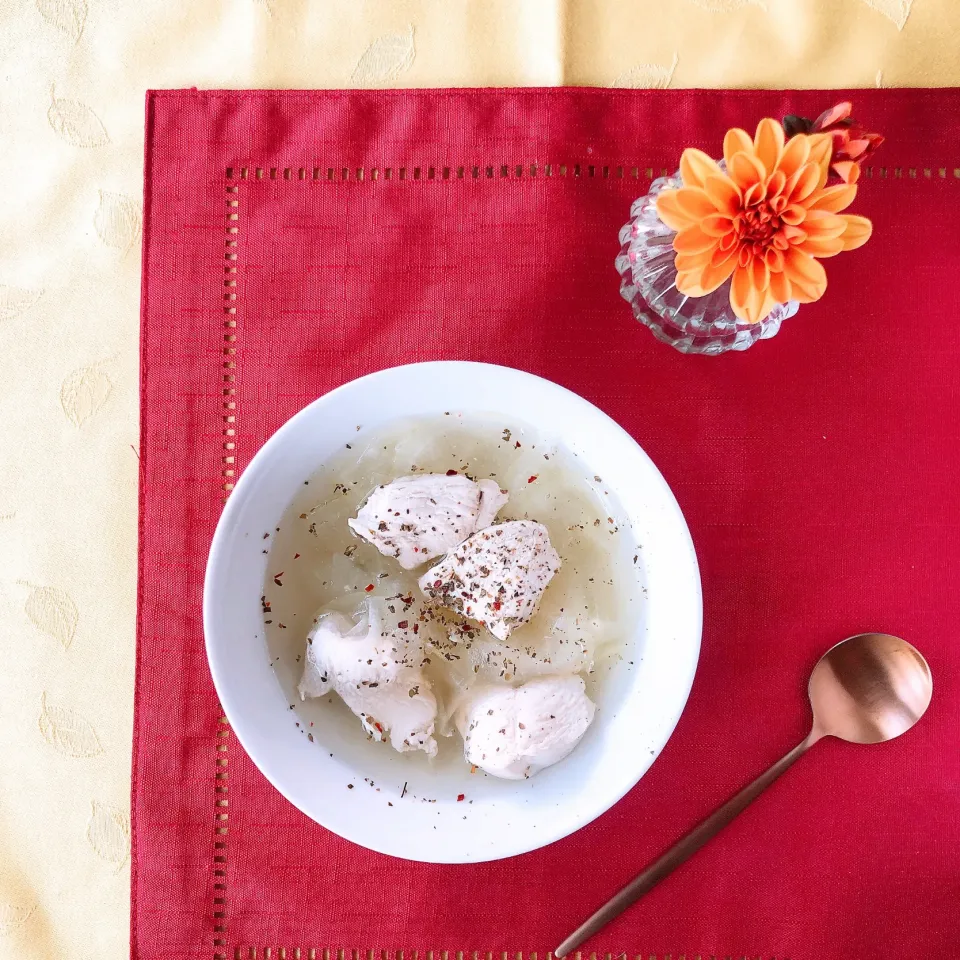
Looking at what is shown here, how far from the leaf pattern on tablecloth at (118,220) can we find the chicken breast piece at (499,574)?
1.74ft

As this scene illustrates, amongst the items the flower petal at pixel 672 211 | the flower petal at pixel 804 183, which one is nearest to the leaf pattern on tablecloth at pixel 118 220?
the flower petal at pixel 672 211

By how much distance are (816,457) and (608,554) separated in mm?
262

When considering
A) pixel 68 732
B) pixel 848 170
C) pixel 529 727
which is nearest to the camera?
pixel 848 170

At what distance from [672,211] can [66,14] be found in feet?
2.52

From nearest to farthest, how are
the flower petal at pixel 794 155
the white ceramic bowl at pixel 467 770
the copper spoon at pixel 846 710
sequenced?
the flower petal at pixel 794 155
the white ceramic bowl at pixel 467 770
the copper spoon at pixel 846 710

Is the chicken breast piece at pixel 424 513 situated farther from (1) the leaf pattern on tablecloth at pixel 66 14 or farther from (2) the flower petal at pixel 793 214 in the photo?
(1) the leaf pattern on tablecloth at pixel 66 14

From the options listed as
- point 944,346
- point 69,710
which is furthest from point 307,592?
point 944,346

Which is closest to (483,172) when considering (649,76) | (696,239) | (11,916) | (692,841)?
(649,76)

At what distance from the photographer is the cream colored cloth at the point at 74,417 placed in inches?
37.0

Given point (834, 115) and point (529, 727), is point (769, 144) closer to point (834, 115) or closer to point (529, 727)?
point (834, 115)

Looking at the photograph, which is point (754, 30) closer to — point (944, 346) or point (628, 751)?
point (944, 346)

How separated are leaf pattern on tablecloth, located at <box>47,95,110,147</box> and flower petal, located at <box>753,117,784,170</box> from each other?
0.73m

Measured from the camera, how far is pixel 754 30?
0.91 meters

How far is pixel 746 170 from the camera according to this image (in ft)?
2.20
